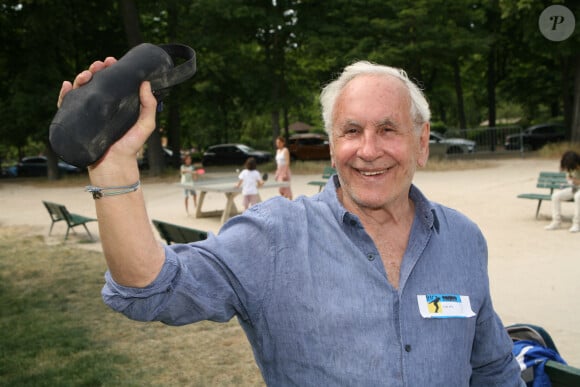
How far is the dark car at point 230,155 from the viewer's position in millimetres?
37969

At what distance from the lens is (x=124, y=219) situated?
146 cm

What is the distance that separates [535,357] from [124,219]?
6.98 feet

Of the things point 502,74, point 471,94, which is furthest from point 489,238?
point 471,94

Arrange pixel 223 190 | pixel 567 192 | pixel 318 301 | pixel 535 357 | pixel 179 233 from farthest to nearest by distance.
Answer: pixel 223 190 < pixel 567 192 < pixel 179 233 < pixel 535 357 < pixel 318 301

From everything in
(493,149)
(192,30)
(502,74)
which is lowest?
(493,149)

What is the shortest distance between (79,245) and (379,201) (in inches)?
410

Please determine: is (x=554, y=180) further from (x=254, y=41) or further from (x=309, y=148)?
(x=309, y=148)

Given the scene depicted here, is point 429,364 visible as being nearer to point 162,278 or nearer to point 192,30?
point 162,278

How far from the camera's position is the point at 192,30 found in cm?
2803

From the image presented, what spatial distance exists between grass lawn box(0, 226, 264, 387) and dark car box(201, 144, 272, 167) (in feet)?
97.5

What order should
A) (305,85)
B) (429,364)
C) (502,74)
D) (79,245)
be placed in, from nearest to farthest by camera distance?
(429,364) < (79,245) < (305,85) < (502,74)

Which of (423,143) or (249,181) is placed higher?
(423,143)

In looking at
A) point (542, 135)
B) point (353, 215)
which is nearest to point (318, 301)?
point (353, 215)

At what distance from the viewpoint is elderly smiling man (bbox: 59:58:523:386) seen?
1511 mm
